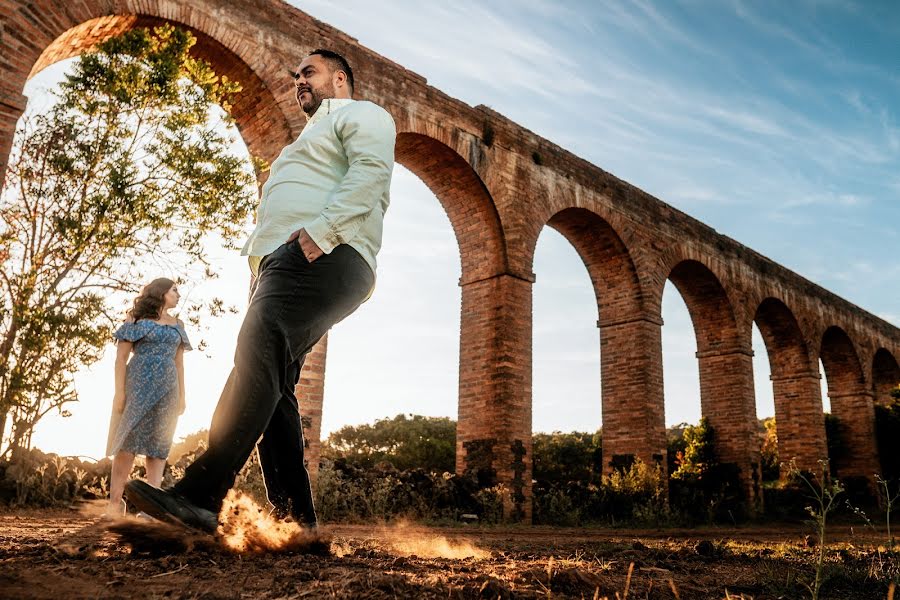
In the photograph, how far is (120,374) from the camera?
446 cm

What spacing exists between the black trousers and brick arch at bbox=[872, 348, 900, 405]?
25799mm

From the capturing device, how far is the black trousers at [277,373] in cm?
228

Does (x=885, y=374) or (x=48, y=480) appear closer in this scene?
(x=48, y=480)

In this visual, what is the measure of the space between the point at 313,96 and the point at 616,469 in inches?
438

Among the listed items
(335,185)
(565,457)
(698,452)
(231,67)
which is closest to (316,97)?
(335,185)

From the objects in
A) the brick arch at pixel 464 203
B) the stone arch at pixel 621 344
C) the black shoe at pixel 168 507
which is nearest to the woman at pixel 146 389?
the black shoe at pixel 168 507

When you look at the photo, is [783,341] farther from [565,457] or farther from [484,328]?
[484,328]

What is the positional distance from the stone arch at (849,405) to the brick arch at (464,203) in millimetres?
13609

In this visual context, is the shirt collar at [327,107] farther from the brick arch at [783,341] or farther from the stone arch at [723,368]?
the brick arch at [783,341]

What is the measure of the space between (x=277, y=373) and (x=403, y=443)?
21862mm

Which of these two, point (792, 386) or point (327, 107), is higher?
point (792, 386)

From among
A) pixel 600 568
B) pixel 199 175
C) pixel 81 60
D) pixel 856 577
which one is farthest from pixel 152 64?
pixel 856 577

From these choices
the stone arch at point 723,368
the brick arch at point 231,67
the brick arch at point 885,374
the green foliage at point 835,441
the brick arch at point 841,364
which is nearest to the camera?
the brick arch at point 231,67

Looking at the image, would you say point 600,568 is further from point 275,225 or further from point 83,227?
point 83,227
